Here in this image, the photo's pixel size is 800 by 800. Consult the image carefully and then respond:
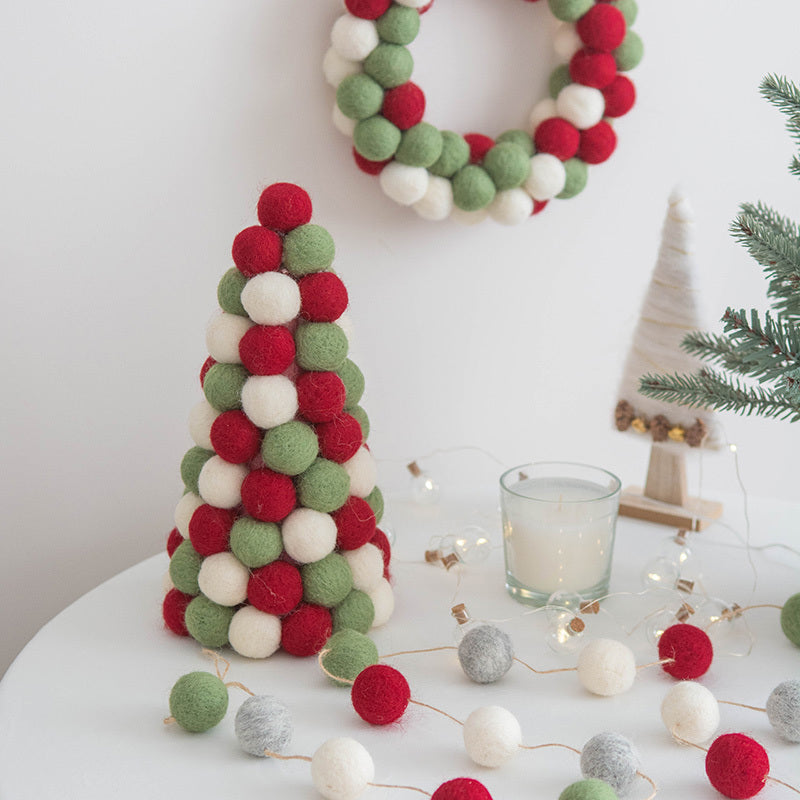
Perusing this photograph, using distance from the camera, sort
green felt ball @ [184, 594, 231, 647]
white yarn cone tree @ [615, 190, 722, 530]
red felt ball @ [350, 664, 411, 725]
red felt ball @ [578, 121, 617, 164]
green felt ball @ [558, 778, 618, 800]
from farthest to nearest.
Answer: red felt ball @ [578, 121, 617, 164]
white yarn cone tree @ [615, 190, 722, 530]
green felt ball @ [184, 594, 231, 647]
red felt ball @ [350, 664, 411, 725]
green felt ball @ [558, 778, 618, 800]

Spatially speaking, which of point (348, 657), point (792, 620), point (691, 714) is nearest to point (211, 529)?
point (348, 657)

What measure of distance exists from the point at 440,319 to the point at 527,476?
14.6 inches

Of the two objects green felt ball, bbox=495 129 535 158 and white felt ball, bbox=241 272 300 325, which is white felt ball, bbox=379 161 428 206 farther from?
white felt ball, bbox=241 272 300 325

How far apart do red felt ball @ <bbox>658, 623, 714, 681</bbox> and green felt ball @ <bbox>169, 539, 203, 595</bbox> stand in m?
0.37

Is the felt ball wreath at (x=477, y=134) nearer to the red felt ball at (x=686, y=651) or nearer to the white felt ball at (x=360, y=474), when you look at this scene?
the white felt ball at (x=360, y=474)

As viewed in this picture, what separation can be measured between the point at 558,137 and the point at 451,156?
130 mm

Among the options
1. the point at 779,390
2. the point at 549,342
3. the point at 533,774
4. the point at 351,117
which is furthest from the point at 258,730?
the point at 549,342

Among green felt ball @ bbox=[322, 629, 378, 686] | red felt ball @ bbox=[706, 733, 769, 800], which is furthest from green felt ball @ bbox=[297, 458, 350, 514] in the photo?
red felt ball @ bbox=[706, 733, 769, 800]

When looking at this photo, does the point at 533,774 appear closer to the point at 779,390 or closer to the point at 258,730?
the point at 258,730

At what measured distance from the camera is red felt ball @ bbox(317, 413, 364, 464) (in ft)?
2.37

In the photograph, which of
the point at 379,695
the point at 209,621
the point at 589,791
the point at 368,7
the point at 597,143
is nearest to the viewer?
the point at 589,791

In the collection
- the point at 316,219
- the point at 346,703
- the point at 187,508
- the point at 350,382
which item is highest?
the point at 316,219

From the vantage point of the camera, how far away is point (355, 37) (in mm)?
985

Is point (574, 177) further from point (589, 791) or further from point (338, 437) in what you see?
point (589, 791)
